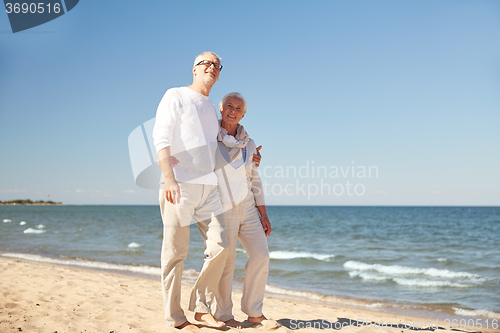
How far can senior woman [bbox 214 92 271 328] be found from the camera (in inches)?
123

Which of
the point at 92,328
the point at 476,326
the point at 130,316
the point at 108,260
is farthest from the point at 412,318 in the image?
the point at 108,260

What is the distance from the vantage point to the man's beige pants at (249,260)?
10.3 ft

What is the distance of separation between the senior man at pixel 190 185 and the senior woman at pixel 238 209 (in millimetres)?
144

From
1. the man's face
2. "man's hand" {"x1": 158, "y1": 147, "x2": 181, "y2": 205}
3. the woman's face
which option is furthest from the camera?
the woman's face

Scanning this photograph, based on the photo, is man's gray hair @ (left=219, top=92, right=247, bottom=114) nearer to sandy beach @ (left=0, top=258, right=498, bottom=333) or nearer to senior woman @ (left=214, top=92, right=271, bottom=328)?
senior woman @ (left=214, top=92, right=271, bottom=328)

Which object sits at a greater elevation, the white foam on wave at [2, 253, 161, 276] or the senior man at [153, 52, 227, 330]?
the senior man at [153, 52, 227, 330]

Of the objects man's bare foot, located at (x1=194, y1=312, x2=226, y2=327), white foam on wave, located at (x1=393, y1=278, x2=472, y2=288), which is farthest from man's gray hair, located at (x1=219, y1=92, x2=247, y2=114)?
white foam on wave, located at (x1=393, y1=278, x2=472, y2=288)

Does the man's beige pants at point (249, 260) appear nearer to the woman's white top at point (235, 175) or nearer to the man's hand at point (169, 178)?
the woman's white top at point (235, 175)

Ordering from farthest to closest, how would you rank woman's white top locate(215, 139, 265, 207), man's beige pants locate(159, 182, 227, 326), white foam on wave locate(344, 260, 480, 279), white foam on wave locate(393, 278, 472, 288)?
white foam on wave locate(344, 260, 480, 279), white foam on wave locate(393, 278, 472, 288), woman's white top locate(215, 139, 265, 207), man's beige pants locate(159, 182, 227, 326)

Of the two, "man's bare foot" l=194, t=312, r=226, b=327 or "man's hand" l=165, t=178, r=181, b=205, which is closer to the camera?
"man's hand" l=165, t=178, r=181, b=205

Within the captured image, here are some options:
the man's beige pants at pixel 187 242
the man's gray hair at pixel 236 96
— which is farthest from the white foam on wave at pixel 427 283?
the man's gray hair at pixel 236 96

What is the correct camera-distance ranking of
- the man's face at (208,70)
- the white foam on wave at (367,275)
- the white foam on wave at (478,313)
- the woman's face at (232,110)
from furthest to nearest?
the white foam on wave at (367,275) < the white foam on wave at (478,313) < the woman's face at (232,110) < the man's face at (208,70)

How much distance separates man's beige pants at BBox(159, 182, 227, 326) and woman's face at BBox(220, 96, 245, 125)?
2.12 ft

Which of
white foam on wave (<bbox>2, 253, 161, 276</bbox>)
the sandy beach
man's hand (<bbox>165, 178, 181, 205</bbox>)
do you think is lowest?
white foam on wave (<bbox>2, 253, 161, 276</bbox>)
